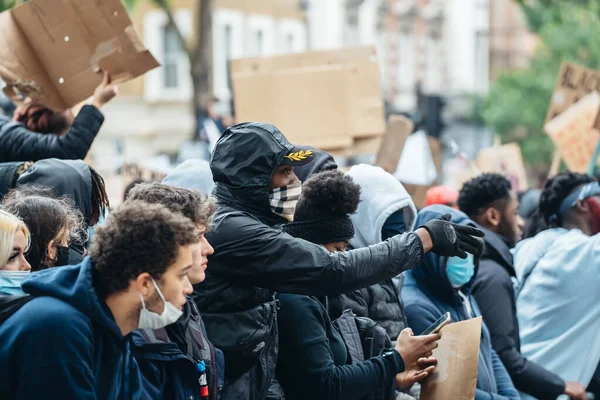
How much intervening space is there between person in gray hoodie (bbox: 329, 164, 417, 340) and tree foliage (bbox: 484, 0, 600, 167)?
2384cm

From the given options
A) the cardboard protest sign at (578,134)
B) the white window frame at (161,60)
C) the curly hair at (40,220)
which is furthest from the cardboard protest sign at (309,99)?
the white window frame at (161,60)

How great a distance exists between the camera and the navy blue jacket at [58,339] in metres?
2.87

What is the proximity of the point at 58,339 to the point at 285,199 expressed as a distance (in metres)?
1.23

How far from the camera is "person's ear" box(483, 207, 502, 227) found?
6.14 meters

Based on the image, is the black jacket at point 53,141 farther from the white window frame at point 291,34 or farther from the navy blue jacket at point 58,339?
the white window frame at point 291,34

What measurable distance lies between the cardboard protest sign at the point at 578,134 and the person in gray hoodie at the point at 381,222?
370 centimetres

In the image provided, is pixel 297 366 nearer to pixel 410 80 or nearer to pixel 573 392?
pixel 573 392

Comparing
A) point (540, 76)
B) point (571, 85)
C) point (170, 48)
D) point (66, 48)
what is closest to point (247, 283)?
point (66, 48)

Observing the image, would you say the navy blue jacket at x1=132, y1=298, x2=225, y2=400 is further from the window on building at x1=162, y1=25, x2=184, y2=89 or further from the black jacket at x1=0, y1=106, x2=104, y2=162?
the window on building at x1=162, y1=25, x2=184, y2=89

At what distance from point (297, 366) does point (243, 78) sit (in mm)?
3367

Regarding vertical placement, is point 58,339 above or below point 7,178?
above

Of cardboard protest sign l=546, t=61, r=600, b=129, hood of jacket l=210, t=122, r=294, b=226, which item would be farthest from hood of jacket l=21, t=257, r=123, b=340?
cardboard protest sign l=546, t=61, r=600, b=129

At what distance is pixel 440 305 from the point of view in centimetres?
493

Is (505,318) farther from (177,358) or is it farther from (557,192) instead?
(177,358)
